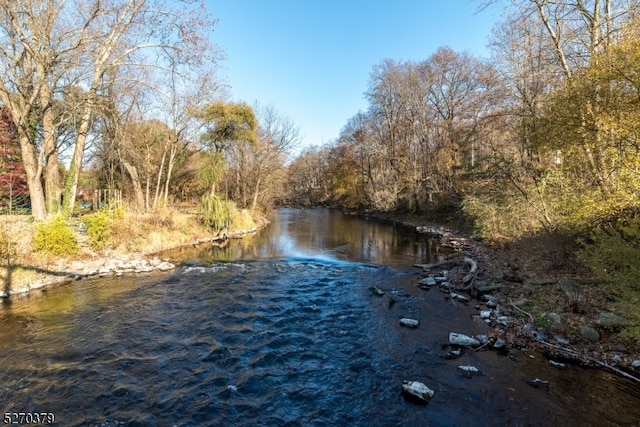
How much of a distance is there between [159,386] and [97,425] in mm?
838

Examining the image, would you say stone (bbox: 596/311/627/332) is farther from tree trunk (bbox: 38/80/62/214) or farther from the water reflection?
tree trunk (bbox: 38/80/62/214)

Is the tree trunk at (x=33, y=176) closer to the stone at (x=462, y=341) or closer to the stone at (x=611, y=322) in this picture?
the stone at (x=462, y=341)

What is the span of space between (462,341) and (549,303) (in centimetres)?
255

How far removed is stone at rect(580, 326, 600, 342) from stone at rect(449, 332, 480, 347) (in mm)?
1751

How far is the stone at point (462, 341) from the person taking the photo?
219 inches

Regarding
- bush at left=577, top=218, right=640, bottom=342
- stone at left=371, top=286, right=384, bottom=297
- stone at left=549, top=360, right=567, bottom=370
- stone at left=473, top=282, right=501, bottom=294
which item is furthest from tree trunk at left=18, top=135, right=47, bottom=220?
bush at left=577, top=218, right=640, bottom=342

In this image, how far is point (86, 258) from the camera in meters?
10.6

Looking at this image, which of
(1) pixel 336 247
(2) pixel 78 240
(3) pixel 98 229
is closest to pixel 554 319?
(1) pixel 336 247

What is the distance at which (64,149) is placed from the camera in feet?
61.2

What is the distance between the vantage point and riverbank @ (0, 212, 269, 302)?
838cm

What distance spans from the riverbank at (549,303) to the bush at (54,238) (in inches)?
456

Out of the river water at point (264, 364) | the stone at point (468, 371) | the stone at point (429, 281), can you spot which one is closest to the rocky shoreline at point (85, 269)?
the river water at point (264, 364)

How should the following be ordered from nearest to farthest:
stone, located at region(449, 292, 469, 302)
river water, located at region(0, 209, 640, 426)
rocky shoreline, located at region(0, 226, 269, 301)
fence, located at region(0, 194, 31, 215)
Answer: river water, located at region(0, 209, 640, 426) → stone, located at region(449, 292, 469, 302) → rocky shoreline, located at region(0, 226, 269, 301) → fence, located at region(0, 194, 31, 215)

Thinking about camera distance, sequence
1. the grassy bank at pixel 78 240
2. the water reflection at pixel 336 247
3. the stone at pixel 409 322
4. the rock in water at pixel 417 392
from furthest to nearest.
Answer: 1. the water reflection at pixel 336 247
2. the grassy bank at pixel 78 240
3. the stone at pixel 409 322
4. the rock in water at pixel 417 392
